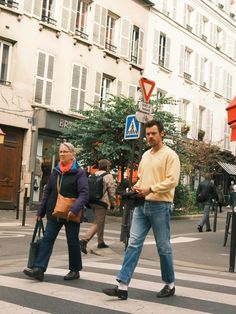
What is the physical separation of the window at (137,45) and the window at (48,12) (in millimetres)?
5950

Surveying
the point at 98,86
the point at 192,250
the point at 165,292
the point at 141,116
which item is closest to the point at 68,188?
the point at 165,292

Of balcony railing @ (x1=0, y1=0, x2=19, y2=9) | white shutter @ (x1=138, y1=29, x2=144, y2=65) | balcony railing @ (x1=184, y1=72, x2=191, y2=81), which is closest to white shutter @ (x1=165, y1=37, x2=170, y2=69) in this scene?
balcony railing @ (x1=184, y1=72, x2=191, y2=81)

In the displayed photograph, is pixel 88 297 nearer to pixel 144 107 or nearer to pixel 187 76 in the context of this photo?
pixel 144 107

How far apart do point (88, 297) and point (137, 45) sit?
23.5 metres

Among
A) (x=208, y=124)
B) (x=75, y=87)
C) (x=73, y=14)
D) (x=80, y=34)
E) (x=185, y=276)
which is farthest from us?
(x=208, y=124)

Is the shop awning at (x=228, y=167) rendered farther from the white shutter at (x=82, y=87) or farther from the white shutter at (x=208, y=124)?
the white shutter at (x=82, y=87)

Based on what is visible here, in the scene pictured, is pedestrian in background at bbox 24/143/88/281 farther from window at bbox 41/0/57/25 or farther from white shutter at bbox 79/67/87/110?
white shutter at bbox 79/67/87/110

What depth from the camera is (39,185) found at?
22.2m

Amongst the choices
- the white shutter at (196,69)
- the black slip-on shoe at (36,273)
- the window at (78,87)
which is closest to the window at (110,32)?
the window at (78,87)

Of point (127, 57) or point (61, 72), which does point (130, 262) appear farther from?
point (127, 57)

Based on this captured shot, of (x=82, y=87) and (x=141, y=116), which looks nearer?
(x=141, y=116)

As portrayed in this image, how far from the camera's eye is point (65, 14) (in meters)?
23.1

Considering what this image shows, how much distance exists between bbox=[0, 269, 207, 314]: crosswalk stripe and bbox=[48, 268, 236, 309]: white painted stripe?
63cm

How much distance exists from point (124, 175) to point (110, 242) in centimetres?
840
